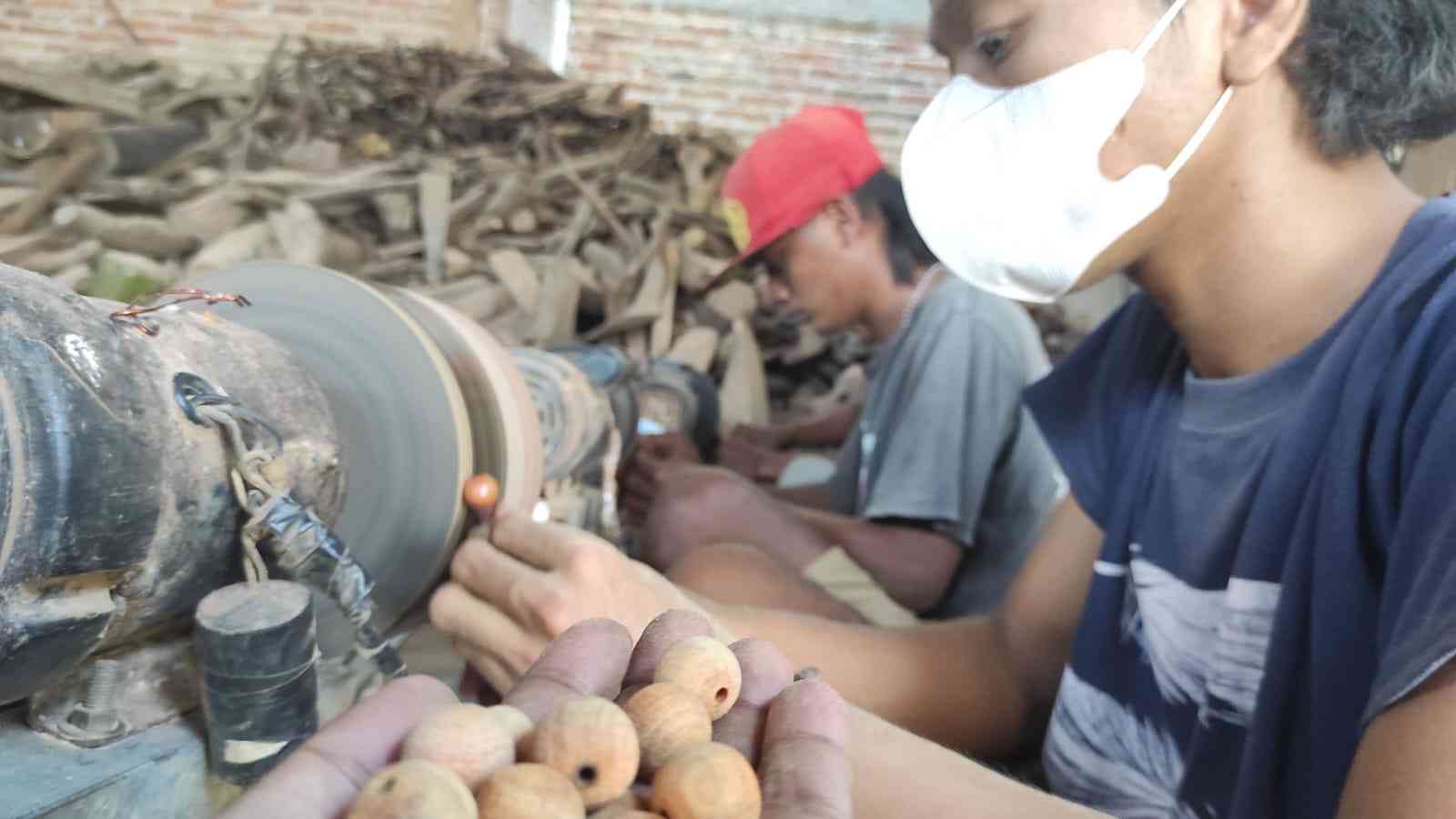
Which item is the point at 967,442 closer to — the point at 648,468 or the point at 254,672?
the point at 648,468

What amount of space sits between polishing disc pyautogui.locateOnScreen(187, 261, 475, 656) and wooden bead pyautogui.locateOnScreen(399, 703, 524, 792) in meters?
0.61

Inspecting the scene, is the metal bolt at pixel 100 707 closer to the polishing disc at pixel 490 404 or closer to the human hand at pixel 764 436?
the polishing disc at pixel 490 404

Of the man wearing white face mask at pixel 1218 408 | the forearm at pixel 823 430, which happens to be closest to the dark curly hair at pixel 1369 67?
the man wearing white face mask at pixel 1218 408

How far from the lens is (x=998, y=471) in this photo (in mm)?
2115

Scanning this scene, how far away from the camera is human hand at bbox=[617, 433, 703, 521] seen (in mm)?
2348

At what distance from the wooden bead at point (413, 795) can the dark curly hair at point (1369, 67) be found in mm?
1064

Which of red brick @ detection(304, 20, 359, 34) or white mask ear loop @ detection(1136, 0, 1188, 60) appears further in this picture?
red brick @ detection(304, 20, 359, 34)

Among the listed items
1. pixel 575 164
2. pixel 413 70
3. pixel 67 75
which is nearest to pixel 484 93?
pixel 413 70

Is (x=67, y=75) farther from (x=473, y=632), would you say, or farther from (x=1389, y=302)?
(x=1389, y=302)

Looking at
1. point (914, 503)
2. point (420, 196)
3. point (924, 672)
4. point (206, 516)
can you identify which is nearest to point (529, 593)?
point (206, 516)

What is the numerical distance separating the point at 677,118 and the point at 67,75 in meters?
3.22

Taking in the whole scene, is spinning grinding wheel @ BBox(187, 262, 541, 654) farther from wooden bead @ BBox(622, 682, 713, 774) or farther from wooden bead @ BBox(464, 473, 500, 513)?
wooden bead @ BBox(622, 682, 713, 774)

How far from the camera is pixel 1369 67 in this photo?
1.03m

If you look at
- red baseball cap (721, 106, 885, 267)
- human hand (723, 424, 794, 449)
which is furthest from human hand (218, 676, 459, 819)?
human hand (723, 424, 794, 449)
